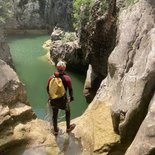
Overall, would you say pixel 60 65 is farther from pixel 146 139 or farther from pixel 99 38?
pixel 99 38

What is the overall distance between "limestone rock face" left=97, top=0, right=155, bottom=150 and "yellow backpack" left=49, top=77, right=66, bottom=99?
1.85 m

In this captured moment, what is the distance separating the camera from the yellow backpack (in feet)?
36.9

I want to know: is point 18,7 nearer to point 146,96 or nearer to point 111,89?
point 111,89

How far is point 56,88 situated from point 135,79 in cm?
264

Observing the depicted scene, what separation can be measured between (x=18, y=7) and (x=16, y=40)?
8.86m

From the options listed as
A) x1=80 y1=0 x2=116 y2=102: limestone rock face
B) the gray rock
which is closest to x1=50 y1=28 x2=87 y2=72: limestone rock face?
x1=80 y1=0 x2=116 y2=102: limestone rock face

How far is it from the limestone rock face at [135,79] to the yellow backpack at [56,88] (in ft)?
6.06

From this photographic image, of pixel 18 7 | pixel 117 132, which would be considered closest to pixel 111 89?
pixel 117 132

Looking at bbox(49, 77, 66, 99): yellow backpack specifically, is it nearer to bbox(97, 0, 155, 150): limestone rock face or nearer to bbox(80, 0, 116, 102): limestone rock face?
bbox(97, 0, 155, 150): limestone rock face

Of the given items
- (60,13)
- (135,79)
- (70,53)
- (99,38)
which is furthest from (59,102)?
(60,13)

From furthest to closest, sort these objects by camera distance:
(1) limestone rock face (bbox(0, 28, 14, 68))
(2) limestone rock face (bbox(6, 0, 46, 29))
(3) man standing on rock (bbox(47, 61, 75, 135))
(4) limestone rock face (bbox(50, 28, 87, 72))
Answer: (2) limestone rock face (bbox(6, 0, 46, 29)) → (4) limestone rock face (bbox(50, 28, 87, 72)) → (1) limestone rock face (bbox(0, 28, 14, 68)) → (3) man standing on rock (bbox(47, 61, 75, 135))

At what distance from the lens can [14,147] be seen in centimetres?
1152

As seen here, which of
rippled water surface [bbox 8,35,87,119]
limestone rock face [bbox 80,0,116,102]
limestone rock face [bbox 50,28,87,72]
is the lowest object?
rippled water surface [bbox 8,35,87,119]

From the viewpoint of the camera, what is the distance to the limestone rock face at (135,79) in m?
9.17
